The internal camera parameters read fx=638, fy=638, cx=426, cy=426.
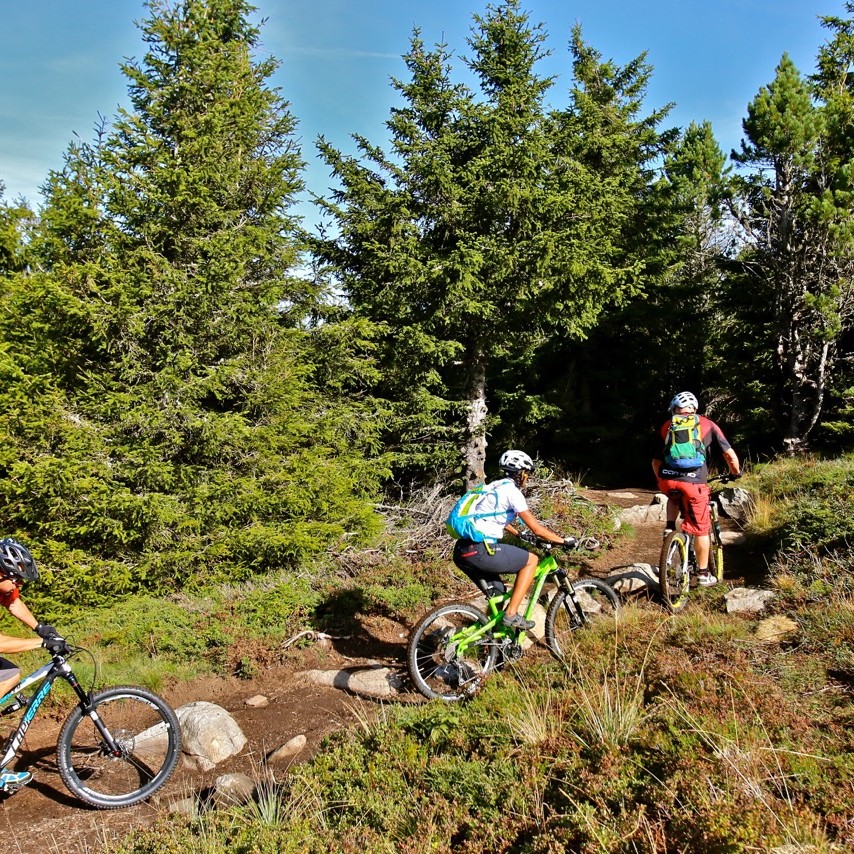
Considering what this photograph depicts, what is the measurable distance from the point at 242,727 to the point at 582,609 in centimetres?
369

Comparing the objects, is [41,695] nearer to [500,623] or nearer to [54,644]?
[54,644]

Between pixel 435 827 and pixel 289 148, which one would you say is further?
pixel 289 148

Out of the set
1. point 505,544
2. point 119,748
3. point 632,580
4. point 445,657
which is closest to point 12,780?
point 119,748

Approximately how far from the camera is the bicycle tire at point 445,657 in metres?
5.75

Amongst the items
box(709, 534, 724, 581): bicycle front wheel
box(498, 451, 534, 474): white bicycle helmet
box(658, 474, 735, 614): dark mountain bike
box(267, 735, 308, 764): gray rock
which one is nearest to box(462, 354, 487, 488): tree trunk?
box(709, 534, 724, 581): bicycle front wheel

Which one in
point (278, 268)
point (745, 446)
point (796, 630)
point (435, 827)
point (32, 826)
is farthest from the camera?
point (745, 446)

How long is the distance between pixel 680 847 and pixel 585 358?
19.9 m

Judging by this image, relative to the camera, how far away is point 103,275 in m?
8.94

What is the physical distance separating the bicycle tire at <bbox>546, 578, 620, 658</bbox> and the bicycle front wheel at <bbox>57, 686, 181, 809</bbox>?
3.46 meters

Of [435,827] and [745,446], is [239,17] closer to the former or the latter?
[435,827]

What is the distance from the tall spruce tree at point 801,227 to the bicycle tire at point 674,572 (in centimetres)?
907

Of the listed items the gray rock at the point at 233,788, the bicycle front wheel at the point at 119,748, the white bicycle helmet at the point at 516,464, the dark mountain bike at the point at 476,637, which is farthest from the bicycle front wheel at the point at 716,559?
the bicycle front wheel at the point at 119,748

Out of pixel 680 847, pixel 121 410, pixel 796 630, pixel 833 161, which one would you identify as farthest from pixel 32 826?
pixel 833 161

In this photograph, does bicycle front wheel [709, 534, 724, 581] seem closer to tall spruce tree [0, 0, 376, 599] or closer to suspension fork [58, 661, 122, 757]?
tall spruce tree [0, 0, 376, 599]
